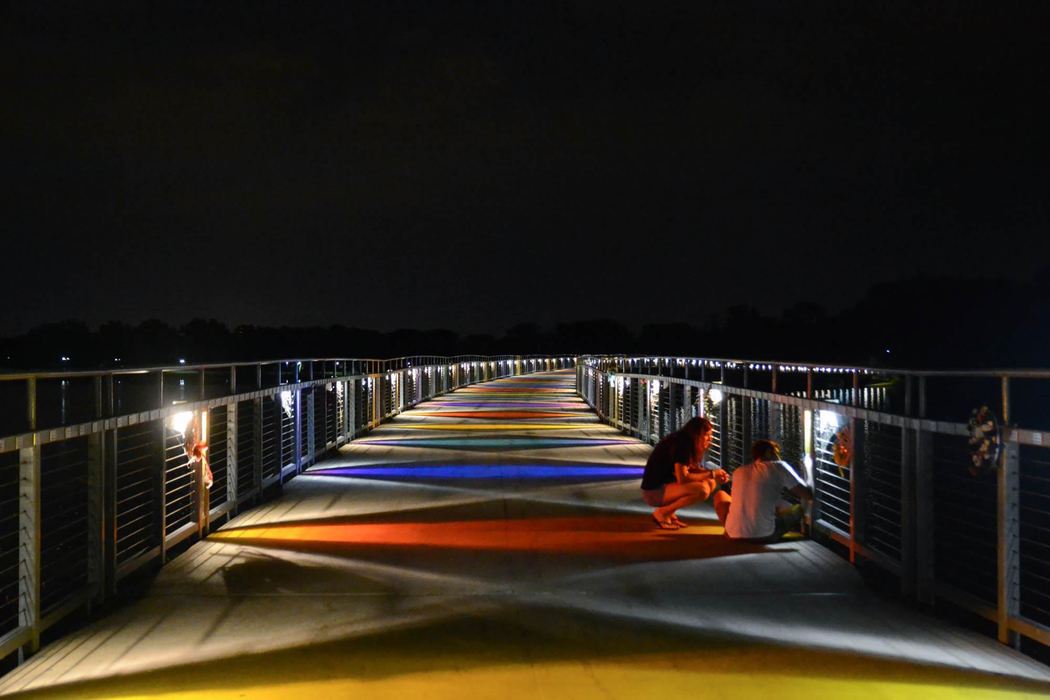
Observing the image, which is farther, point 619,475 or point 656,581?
point 619,475

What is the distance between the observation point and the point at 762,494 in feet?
28.0

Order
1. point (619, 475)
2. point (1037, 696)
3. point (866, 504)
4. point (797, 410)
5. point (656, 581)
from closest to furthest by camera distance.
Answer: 1. point (1037, 696)
2. point (656, 581)
3. point (866, 504)
4. point (797, 410)
5. point (619, 475)

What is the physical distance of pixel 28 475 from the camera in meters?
5.78

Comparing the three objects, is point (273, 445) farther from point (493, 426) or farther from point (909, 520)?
point (493, 426)

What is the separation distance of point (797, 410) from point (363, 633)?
Answer: 5899 millimetres

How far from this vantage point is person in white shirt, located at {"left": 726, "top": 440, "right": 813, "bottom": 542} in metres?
8.30

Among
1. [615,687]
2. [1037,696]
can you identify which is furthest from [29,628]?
[1037,696]

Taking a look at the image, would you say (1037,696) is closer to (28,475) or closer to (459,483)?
(28,475)

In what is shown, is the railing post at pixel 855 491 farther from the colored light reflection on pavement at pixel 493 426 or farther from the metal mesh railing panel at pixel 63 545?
the colored light reflection on pavement at pixel 493 426

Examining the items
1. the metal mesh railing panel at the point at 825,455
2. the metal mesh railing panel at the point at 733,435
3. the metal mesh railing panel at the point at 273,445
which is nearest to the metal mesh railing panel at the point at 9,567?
the metal mesh railing panel at the point at 273,445

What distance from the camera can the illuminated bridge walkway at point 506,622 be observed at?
499 cm

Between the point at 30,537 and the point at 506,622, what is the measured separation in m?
3.08

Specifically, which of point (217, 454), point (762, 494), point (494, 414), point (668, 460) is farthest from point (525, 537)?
point (494, 414)

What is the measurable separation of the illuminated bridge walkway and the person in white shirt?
231 mm
